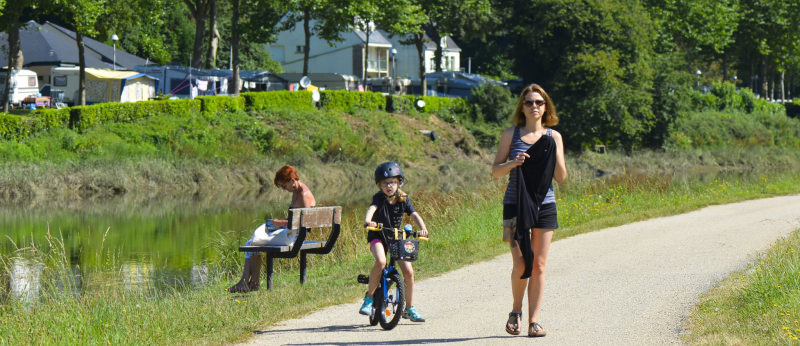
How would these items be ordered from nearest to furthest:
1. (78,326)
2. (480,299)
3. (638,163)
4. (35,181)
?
1. (78,326)
2. (480,299)
3. (35,181)
4. (638,163)

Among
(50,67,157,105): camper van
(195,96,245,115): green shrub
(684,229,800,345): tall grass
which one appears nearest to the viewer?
(684,229,800,345): tall grass

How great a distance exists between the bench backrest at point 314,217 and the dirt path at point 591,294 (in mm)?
1360

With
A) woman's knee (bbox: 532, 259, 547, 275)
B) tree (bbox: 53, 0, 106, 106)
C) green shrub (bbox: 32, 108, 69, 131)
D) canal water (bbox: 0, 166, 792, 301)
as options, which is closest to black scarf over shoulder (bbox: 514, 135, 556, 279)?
woman's knee (bbox: 532, 259, 547, 275)

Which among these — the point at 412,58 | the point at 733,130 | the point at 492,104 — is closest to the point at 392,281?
the point at 492,104

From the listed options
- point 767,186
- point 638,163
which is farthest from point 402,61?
point 767,186

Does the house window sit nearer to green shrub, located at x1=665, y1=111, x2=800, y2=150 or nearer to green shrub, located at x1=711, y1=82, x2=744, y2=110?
green shrub, located at x1=665, y1=111, x2=800, y2=150

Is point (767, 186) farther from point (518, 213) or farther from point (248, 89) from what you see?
point (248, 89)

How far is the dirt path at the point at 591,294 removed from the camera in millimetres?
8516

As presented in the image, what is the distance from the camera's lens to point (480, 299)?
1039cm

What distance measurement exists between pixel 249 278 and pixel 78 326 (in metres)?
3.04

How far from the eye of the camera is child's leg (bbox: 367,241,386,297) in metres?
8.97

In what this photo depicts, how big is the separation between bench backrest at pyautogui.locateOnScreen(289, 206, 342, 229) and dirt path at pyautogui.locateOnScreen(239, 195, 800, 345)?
1.36 m

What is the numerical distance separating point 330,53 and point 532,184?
75.5 m

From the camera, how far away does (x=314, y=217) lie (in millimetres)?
11461
